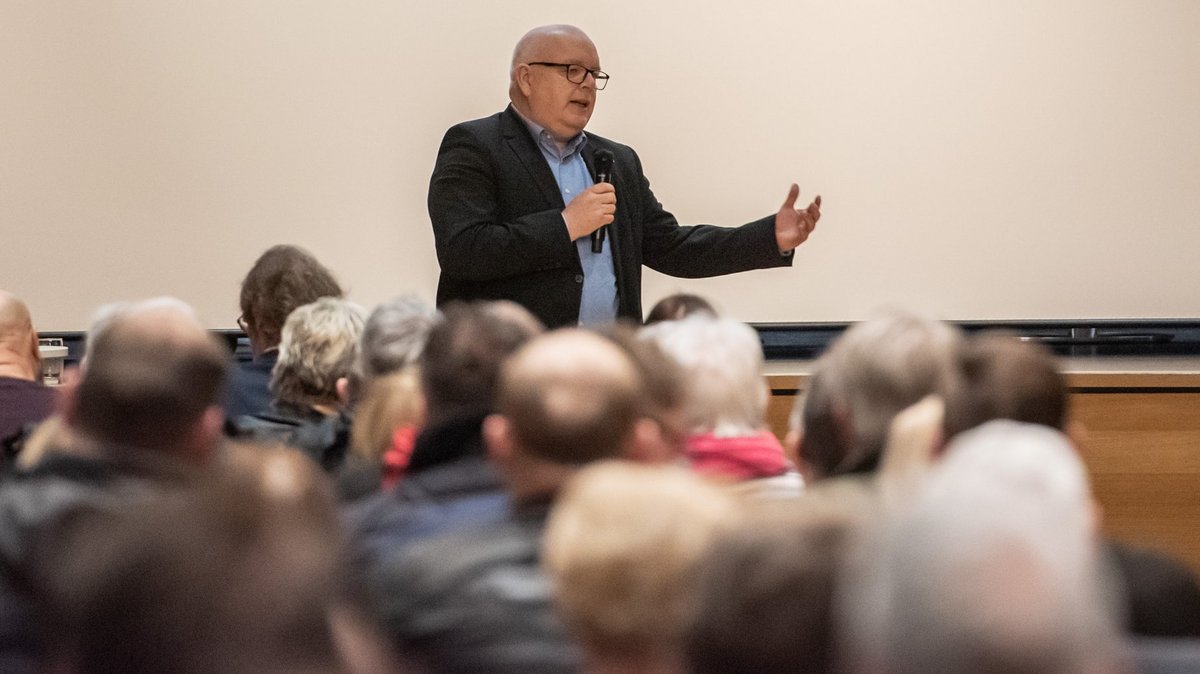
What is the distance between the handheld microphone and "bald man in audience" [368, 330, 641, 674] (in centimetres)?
211

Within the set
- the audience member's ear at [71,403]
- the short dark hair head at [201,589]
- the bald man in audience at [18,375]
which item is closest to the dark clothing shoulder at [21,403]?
the bald man in audience at [18,375]

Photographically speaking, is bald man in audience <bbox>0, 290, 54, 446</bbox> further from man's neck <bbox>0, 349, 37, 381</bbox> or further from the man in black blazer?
the man in black blazer

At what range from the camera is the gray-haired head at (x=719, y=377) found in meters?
2.55

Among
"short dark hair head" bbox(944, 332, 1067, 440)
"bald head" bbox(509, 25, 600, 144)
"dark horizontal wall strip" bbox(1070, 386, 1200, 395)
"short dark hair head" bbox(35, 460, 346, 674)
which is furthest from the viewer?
"dark horizontal wall strip" bbox(1070, 386, 1200, 395)

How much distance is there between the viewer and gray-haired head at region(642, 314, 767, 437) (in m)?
2.55

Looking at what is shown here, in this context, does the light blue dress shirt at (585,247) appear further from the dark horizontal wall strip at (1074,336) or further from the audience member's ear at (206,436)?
the audience member's ear at (206,436)

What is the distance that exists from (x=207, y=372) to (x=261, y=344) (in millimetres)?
1952

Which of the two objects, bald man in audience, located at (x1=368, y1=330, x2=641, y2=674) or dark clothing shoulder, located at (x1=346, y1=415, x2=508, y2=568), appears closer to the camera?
bald man in audience, located at (x1=368, y1=330, x2=641, y2=674)

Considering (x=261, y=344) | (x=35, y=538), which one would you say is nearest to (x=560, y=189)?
(x=261, y=344)

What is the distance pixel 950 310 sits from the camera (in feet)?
16.5

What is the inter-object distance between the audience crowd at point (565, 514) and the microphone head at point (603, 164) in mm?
909

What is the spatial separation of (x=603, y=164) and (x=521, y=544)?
241cm

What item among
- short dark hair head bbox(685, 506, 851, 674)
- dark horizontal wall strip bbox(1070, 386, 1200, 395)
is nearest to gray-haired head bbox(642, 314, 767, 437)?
short dark hair head bbox(685, 506, 851, 674)

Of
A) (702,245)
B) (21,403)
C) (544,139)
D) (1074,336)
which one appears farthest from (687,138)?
(21,403)
